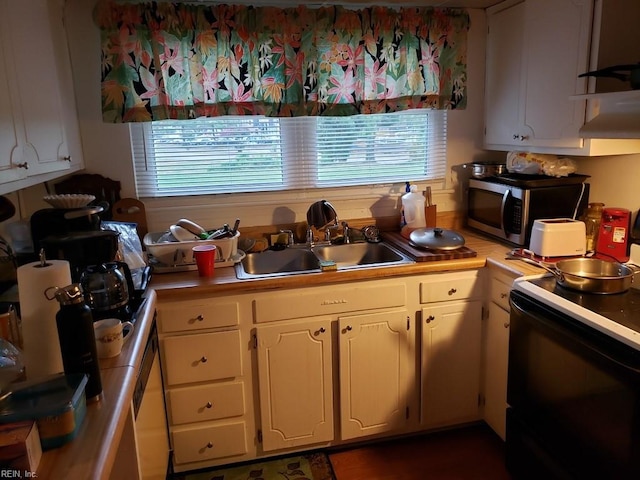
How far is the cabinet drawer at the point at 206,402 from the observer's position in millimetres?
2066

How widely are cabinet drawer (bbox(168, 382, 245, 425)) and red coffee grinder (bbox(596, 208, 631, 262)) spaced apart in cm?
169

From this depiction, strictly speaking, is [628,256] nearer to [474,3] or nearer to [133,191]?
[474,3]

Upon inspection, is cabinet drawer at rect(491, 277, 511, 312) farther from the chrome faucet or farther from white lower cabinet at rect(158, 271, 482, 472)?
the chrome faucet

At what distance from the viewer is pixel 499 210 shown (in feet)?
7.89

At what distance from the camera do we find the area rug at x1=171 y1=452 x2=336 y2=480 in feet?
7.08

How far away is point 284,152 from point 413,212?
752 mm

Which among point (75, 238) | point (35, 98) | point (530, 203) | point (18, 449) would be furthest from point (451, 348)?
point (35, 98)

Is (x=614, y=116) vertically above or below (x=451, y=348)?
above

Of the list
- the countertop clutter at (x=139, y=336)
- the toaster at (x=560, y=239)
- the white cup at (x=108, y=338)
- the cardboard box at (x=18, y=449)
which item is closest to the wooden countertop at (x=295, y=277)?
the countertop clutter at (x=139, y=336)

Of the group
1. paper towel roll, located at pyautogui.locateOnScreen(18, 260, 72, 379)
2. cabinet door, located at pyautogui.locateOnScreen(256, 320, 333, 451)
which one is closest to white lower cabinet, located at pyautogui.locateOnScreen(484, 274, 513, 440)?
cabinet door, located at pyautogui.locateOnScreen(256, 320, 333, 451)

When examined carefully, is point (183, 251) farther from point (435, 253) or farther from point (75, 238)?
point (435, 253)

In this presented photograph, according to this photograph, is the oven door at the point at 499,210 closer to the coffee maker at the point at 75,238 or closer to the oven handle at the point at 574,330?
the oven handle at the point at 574,330

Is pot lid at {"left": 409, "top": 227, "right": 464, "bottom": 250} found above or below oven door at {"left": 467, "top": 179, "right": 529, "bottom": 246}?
below

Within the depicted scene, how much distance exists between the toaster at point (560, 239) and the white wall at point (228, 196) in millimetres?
768
